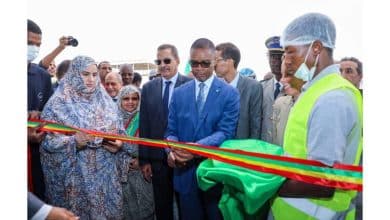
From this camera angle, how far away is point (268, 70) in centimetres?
305

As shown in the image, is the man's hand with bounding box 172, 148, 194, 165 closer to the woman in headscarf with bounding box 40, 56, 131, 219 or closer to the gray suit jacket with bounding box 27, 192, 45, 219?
the woman in headscarf with bounding box 40, 56, 131, 219

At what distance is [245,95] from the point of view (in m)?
3.17

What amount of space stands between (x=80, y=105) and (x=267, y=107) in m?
1.37

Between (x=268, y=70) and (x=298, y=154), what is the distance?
3.69ft

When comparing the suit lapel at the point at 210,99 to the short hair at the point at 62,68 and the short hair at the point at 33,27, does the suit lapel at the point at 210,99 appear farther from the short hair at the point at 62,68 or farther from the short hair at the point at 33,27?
the short hair at the point at 33,27

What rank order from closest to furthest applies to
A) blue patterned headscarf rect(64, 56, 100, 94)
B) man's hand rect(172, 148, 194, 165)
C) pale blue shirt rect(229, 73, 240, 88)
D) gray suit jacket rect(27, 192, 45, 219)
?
1. gray suit jacket rect(27, 192, 45, 219)
2. man's hand rect(172, 148, 194, 165)
3. blue patterned headscarf rect(64, 56, 100, 94)
4. pale blue shirt rect(229, 73, 240, 88)

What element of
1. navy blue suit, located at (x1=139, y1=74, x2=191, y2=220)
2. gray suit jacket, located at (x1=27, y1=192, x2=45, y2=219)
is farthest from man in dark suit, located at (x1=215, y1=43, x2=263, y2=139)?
gray suit jacket, located at (x1=27, y1=192, x2=45, y2=219)

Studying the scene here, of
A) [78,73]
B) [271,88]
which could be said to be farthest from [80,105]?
[271,88]

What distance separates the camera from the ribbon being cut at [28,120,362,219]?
2.04m

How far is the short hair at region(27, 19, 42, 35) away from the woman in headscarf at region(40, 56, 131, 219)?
395 mm

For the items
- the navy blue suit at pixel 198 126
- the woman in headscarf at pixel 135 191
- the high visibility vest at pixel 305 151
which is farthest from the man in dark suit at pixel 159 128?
the high visibility vest at pixel 305 151

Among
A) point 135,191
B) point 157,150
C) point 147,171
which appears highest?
point 157,150

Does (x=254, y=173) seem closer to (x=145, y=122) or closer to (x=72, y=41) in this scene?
(x=145, y=122)
